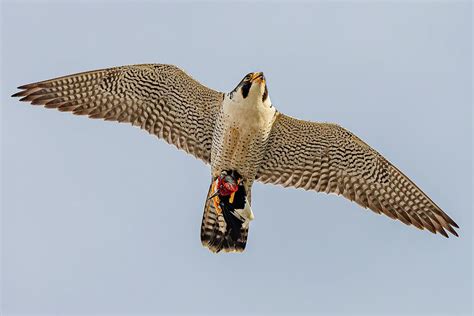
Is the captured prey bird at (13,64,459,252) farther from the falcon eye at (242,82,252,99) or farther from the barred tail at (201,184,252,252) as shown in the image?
the falcon eye at (242,82,252,99)

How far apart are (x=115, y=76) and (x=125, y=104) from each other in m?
0.43

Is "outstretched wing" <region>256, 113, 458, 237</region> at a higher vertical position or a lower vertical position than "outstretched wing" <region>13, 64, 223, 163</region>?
lower

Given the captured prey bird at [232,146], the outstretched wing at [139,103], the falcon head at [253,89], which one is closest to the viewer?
the falcon head at [253,89]

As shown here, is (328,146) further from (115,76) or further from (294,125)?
(115,76)

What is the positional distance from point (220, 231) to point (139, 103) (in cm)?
221

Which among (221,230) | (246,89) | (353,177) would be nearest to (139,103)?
(246,89)

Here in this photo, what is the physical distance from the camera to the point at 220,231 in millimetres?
13477

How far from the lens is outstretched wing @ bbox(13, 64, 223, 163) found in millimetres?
13492

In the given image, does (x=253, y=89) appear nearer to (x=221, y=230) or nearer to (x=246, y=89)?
(x=246, y=89)

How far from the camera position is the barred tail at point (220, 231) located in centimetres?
1336

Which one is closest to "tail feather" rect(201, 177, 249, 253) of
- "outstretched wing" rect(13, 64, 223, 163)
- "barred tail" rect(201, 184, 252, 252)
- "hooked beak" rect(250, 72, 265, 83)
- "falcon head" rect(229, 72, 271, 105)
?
"barred tail" rect(201, 184, 252, 252)

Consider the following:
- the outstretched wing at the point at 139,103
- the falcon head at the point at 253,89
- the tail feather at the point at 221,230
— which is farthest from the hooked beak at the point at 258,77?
the tail feather at the point at 221,230

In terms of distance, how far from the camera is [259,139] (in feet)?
42.9

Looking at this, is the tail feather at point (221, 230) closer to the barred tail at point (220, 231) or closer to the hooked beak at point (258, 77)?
the barred tail at point (220, 231)
